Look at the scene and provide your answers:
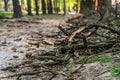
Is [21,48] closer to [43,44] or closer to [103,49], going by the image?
[43,44]

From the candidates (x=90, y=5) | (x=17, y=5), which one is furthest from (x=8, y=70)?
(x=90, y=5)

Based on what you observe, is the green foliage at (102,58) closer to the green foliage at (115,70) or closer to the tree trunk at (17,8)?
the green foliage at (115,70)

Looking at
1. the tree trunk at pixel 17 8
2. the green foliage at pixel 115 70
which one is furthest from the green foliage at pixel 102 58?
the tree trunk at pixel 17 8

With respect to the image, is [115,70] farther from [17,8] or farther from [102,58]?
[17,8]

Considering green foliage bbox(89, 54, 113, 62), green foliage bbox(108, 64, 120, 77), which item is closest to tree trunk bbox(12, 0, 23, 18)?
green foliage bbox(89, 54, 113, 62)

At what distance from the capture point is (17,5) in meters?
26.0

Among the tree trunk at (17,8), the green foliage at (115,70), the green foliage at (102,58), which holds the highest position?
the green foliage at (115,70)

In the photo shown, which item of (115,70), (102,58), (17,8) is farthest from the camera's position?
(17,8)

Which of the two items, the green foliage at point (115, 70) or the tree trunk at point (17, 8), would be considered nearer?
the green foliage at point (115, 70)

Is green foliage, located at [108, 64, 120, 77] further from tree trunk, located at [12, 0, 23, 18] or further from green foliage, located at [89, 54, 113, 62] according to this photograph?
tree trunk, located at [12, 0, 23, 18]

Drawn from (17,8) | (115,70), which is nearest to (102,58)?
(115,70)

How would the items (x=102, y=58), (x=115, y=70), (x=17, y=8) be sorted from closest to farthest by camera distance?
(x=115, y=70)
(x=102, y=58)
(x=17, y=8)

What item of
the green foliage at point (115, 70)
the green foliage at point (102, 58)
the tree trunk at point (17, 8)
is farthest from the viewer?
the tree trunk at point (17, 8)

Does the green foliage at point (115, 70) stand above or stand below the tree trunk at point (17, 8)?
above
